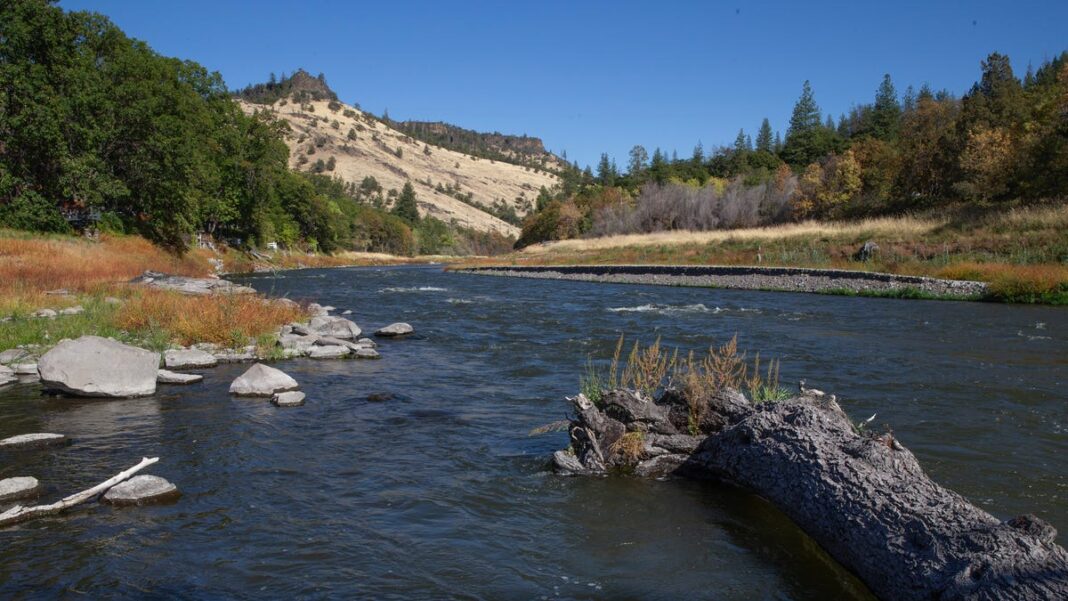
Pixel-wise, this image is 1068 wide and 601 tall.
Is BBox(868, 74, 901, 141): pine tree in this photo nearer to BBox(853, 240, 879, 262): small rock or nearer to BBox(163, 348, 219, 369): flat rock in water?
BBox(853, 240, 879, 262): small rock

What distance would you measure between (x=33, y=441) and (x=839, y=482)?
397 inches

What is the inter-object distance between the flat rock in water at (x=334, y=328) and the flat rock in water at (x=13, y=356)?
6.55 metres

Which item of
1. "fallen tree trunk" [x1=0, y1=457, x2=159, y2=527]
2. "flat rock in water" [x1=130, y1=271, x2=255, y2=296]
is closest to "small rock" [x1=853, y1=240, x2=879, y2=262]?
"flat rock in water" [x1=130, y1=271, x2=255, y2=296]

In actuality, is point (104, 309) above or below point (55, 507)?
Answer: above

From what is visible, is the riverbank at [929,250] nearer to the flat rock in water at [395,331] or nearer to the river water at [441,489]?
the river water at [441,489]

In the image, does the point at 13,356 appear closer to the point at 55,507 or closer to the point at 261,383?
the point at 261,383

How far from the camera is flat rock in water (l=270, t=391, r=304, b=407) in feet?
37.9

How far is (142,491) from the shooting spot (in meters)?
7.27

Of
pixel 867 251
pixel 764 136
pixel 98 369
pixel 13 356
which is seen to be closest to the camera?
pixel 98 369

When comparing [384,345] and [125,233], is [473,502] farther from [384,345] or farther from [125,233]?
[125,233]

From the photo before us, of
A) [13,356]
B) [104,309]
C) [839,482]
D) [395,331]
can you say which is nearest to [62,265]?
[104,309]

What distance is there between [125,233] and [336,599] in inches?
1863

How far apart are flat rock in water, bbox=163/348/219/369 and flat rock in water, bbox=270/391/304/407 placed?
3.95 meters

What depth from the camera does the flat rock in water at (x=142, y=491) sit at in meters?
7.10
